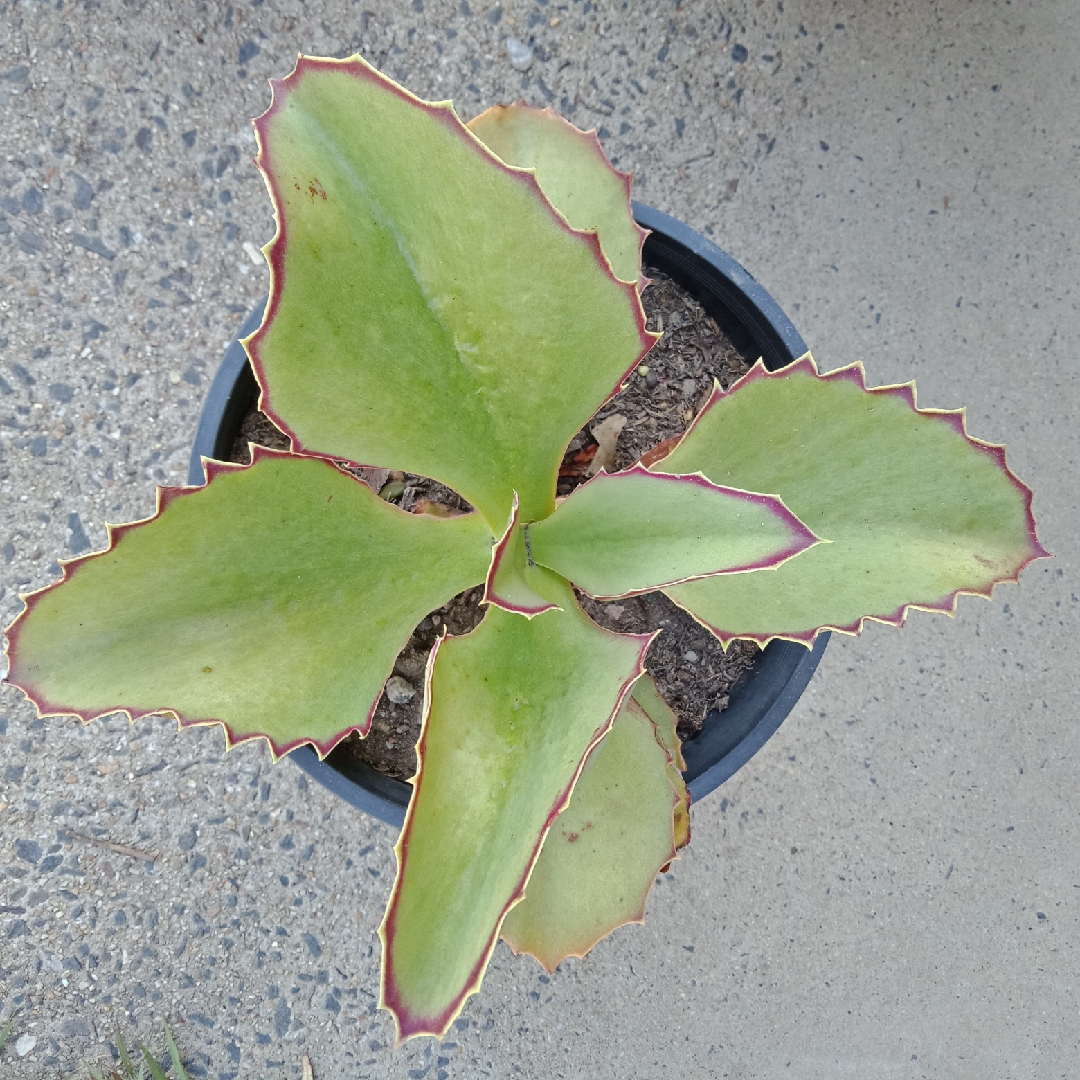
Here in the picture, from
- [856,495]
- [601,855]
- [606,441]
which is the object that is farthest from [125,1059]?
[856,495]

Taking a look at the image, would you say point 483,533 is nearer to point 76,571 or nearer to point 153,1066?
point 76,571

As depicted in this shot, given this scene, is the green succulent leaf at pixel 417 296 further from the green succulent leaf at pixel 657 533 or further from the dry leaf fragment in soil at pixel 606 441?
the dry leaf fragment in soil at pixel 606 441

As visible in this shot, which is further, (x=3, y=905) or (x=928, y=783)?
(x=928, y=783)

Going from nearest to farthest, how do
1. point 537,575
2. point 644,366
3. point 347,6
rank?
point 537,575
point 644,366
point 347,6

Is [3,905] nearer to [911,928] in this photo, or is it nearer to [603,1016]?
[603,1016]

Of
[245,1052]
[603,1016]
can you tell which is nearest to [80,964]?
[245,1052]

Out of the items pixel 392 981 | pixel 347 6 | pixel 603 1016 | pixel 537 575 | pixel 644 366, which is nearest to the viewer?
pixel 392 981
